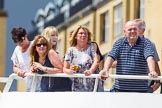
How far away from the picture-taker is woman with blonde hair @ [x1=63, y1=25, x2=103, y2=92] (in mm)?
12562

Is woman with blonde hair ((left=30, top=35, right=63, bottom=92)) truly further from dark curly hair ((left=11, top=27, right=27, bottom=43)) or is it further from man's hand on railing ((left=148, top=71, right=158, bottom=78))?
man's hand on railing ((left=148, top=71, right=158, bottom=78))

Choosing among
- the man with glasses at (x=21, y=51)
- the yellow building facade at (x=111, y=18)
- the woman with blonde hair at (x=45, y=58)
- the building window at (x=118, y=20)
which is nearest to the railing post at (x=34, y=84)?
the woman with blonde hair at (x=45, y=58)

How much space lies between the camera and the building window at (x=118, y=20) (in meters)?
49.9

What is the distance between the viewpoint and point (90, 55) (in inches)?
504

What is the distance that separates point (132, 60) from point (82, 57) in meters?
0.82

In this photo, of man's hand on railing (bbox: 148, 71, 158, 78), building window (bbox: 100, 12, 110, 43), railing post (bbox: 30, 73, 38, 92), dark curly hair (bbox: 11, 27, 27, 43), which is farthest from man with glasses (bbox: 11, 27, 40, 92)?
building window (bbox: 100, 12, 110, 43)

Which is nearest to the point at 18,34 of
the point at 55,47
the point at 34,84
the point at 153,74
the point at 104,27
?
the point at 55,47

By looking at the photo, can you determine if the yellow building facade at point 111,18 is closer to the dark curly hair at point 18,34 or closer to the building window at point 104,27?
the building window at point 104,27

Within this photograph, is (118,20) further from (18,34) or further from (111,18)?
(18,34)

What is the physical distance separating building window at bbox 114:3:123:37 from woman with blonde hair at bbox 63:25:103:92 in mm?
36700
